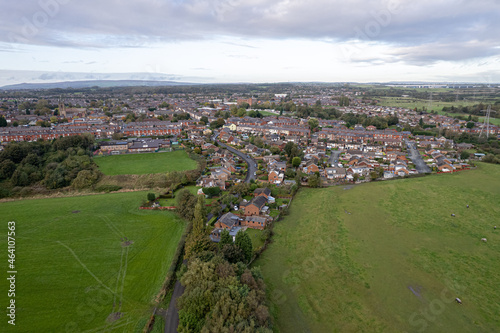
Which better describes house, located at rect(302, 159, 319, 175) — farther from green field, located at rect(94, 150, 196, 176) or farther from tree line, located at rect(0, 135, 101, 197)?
tree line, located at rect(0, 135, 101, 197)

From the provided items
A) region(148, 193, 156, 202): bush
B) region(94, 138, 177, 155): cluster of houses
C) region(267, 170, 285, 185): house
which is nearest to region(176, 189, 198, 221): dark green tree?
region(148, 193, 156, 202): bush

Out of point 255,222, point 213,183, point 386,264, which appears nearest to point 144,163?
point 213,183

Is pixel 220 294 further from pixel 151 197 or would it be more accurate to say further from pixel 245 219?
pixel 151 197

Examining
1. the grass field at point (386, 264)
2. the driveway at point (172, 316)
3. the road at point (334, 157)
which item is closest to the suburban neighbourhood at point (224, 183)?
the driveway at point (172, 316)

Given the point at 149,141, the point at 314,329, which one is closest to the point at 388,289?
the point at 314,329

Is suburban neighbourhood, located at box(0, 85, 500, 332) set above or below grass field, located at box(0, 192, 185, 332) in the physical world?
above

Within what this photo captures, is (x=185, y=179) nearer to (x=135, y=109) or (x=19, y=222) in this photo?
(x=19, y=222)

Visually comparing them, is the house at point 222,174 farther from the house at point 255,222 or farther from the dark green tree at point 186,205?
the house at point 255,222
